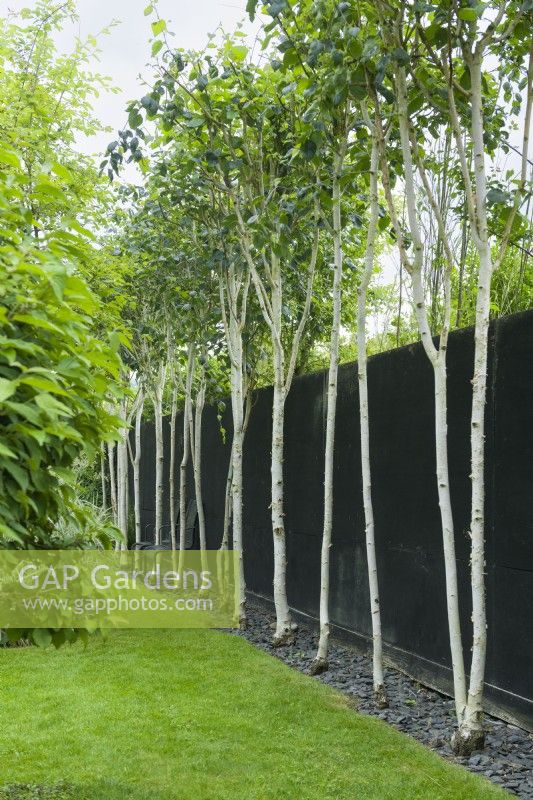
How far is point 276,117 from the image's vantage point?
599 cm

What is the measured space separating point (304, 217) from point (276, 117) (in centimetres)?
74

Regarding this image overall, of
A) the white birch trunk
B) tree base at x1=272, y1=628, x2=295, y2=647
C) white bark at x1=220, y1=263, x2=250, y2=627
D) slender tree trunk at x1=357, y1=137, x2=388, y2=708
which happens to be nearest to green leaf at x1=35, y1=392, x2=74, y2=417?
the white birch trunk

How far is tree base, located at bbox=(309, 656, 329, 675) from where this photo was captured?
17.3ft

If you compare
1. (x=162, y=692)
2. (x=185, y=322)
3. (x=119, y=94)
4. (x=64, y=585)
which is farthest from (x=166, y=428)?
(x=64, y=585)

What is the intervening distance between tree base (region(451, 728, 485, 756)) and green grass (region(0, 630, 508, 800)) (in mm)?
127

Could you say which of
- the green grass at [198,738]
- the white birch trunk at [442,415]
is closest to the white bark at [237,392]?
the green grass at [198,738]

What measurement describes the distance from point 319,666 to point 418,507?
120cm

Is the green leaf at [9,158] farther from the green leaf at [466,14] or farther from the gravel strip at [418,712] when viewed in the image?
the gravel strip at [418,712]

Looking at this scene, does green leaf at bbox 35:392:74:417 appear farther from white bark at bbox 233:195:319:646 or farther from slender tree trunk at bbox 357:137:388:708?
white bark at bbox 233:195:319:646

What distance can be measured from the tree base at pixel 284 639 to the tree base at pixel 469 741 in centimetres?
257

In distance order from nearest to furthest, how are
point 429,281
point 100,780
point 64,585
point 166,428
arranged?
point 64,585 < point 100,780 < point 429,281 < point 166,428

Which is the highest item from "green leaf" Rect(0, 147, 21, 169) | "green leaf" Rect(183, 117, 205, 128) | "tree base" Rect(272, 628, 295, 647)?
"green leaf" Rect(183, 117, 205, 128)

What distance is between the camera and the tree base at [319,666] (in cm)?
527

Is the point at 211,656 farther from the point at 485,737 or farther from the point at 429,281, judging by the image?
the point at 429,281
